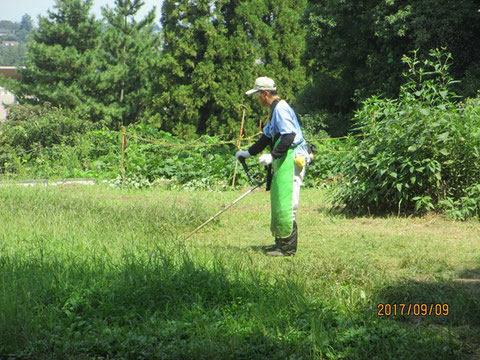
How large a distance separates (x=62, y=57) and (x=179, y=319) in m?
33.1

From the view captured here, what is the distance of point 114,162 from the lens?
15133mm

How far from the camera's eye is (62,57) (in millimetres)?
35375

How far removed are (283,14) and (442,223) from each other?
2203cm

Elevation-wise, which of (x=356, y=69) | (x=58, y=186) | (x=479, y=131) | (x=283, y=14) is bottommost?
(x=58, y=186)

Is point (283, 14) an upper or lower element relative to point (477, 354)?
upper

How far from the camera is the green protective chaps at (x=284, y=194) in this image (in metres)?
6.88

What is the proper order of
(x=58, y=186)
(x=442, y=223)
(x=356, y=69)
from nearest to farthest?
(x=442, y=223), (x=58, y=186), (x=356, y=69)

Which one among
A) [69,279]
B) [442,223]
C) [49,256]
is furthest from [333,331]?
[442,223]

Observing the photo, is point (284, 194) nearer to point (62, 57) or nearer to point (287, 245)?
point (287, 245)

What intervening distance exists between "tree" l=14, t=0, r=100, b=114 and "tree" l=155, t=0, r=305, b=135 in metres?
8.83

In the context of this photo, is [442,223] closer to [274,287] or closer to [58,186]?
[274,287]

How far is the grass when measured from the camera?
4094mm

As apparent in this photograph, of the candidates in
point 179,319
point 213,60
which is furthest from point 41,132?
point 179,319

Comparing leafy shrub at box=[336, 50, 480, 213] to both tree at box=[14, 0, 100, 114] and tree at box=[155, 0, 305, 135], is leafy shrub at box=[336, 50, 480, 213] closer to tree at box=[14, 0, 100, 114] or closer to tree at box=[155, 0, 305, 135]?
tree at box=[155, 0, 305, 135]
